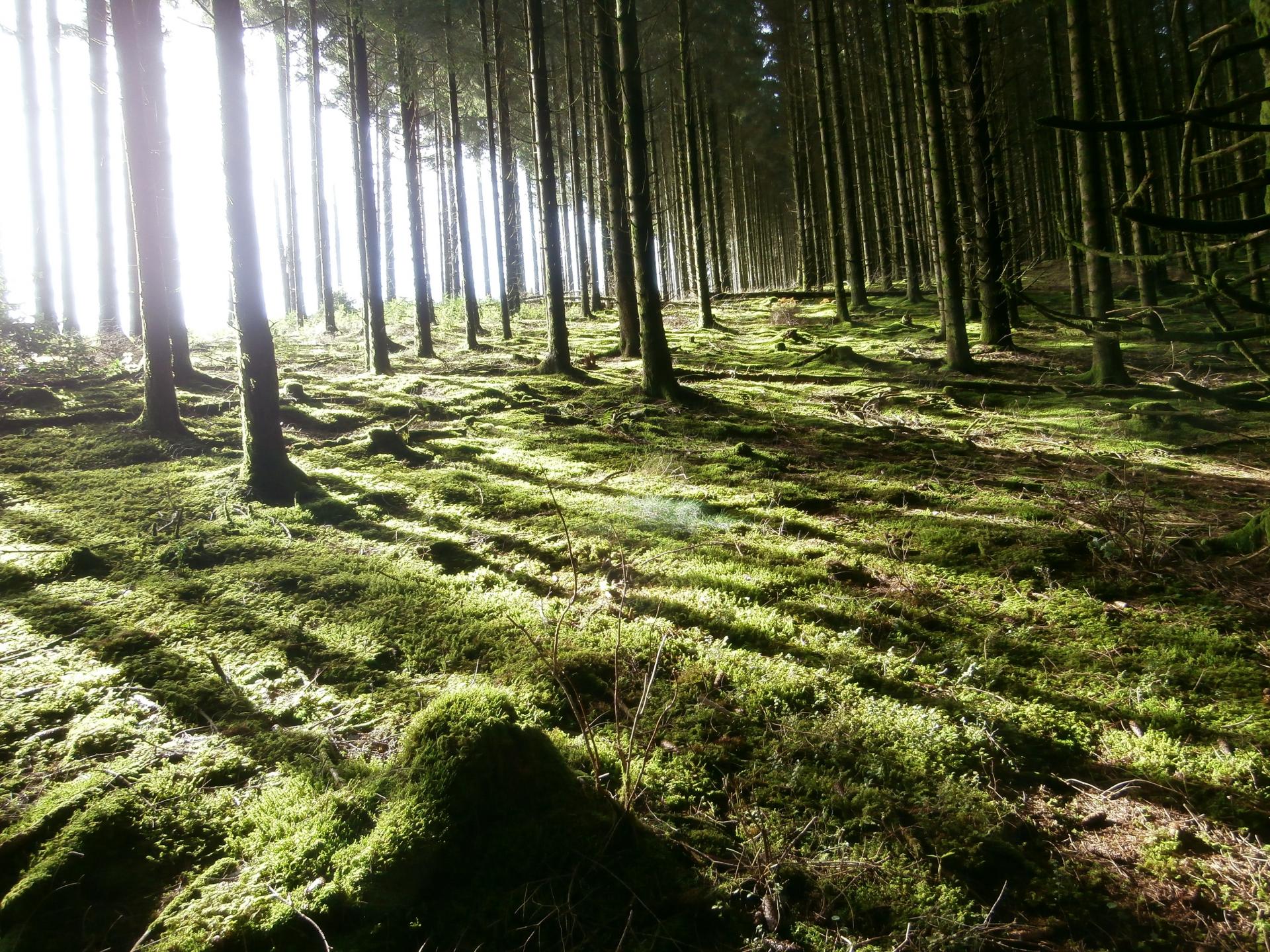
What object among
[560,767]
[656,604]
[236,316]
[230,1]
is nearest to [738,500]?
[656,604]

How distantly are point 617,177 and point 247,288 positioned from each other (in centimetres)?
750

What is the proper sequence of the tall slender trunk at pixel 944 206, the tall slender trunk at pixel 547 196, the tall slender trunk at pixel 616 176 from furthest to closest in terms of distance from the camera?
the tall slender trunk at pixel 547 196 < the tall slender trunk at pixel 616 176 < the tall slender trunk at pixel 944 206

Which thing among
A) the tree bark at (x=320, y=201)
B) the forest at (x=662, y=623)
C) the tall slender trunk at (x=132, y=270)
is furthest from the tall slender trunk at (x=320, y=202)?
the forest at (x=662, y=623)

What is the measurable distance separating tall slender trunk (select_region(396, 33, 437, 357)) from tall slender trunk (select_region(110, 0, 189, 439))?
5834 mm

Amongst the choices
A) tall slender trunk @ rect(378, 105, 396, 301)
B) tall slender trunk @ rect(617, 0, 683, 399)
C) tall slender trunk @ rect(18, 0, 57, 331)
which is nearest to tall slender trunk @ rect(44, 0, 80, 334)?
tall slender trunk @ rect(18, 0, 57, 331)

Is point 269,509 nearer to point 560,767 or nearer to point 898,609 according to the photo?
point 560,767

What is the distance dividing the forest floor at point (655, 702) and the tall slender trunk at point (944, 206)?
3.38 metres

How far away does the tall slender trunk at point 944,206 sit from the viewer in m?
9.80

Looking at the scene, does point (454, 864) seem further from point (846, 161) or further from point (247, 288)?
point (846, 161)

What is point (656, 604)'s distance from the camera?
407 cm

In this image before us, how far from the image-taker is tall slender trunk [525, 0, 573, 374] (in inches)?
472

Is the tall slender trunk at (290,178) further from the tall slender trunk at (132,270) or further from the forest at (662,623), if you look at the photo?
the forest at (662,623)

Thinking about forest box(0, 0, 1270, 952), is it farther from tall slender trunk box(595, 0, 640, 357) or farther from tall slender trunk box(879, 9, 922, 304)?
tall slender trunk box(879, 9, 922, 304)

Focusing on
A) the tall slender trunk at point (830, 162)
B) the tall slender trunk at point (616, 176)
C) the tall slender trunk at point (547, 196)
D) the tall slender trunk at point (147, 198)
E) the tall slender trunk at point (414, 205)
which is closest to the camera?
the tall slender trunk at point (147, 198)
